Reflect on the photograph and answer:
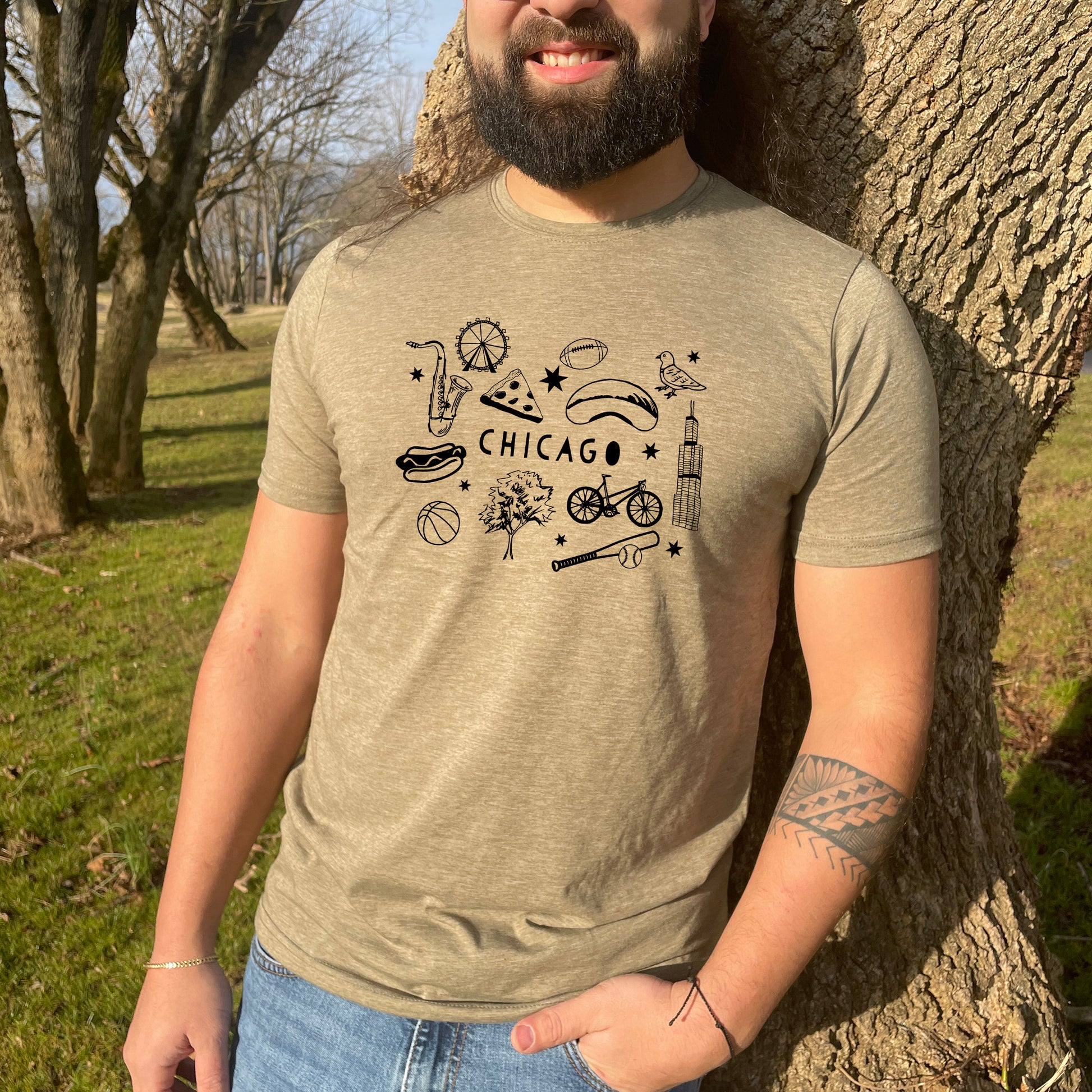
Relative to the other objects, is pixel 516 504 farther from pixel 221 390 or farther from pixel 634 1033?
pixel 221 390

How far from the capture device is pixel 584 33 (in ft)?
5.57

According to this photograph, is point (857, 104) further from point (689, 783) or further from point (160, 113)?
point (160, 113)

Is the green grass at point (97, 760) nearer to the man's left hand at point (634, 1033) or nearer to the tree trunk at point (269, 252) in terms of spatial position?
the man's left hand at point (634, 1033)

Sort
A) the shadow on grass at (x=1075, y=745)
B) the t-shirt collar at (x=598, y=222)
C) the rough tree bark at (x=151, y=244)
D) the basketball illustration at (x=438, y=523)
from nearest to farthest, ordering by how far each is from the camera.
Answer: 1. the basketball illustration at (x=438, y=523)
2. the t-shirt collar at (x=598, y=222)
3. the shadow on grass at (x=1075, y=745)
4. the rough tree bark at (x=151, y=244)

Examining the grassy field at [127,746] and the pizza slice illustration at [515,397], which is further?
the grassy field at [127,746]

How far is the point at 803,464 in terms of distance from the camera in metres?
1.61

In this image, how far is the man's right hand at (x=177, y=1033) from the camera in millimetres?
1812

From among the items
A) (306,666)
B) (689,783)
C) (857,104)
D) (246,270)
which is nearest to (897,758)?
(689,783)

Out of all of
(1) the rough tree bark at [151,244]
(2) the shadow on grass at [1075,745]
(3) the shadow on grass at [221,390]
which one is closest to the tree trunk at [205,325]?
(3) the shadow on grass at [221,390]

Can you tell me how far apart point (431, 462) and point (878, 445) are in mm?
744

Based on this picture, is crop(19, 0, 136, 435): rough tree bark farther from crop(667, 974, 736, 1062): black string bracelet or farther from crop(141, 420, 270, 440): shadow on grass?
crop(667, 974, 736, 1062): black string bracelet

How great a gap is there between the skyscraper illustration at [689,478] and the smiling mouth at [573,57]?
0.68 m

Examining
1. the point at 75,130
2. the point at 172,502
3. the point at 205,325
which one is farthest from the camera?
the point at 205,325

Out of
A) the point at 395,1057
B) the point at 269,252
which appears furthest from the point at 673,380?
the point at 269,252
